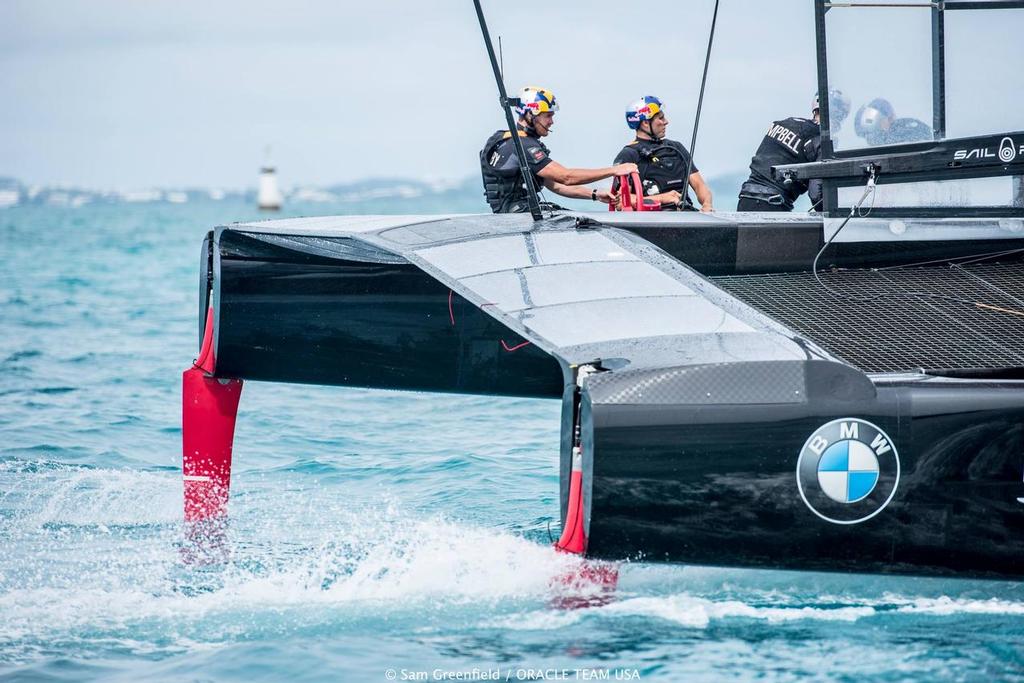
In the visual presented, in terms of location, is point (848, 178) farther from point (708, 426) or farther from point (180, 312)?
point (180, 312)

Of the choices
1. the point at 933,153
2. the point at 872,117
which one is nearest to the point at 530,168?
the point at 872,117

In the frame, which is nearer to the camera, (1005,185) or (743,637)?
(743,637)

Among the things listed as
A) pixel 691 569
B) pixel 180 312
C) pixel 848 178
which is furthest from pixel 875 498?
pixel 180 312

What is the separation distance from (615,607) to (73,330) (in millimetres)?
11579

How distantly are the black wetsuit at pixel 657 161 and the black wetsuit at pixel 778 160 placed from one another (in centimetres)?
36

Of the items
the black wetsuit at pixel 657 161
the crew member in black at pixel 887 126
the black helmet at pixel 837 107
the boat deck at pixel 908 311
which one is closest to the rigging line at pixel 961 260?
the boat deck at pixel 908 311

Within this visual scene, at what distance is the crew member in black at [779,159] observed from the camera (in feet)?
23.6

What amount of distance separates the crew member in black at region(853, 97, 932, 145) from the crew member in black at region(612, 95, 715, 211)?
1977 millimetres

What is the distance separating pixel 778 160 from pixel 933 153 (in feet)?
6.43

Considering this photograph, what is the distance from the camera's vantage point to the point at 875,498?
3.68 meters

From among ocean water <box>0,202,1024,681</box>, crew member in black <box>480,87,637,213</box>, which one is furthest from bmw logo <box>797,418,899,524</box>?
crew member in black <box>480,87,637,213</box>

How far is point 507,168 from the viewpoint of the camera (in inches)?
261

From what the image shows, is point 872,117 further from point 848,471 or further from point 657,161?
point 848,471

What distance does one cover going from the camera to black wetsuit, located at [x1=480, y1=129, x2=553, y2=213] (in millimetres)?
6602
